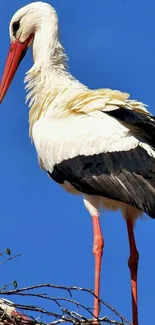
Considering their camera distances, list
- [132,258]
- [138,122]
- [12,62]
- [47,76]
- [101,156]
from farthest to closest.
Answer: [12,62]
[47,76]
[132,258]
[101,156]
[138,122]

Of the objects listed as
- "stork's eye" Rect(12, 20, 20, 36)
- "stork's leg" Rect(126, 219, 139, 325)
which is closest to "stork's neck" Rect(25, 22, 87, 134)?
"stork's eye" Rect(12, 20, 20, 36)

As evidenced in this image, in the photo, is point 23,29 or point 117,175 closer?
point 117,175

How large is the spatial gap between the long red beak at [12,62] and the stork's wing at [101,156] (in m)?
1.41

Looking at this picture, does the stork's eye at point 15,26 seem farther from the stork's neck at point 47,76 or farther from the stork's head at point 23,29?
the stork's neck at point 47,76

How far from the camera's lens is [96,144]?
1118cm

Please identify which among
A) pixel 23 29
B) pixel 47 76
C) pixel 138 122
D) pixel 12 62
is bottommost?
pixel 138 122

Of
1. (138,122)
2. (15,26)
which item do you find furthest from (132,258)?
(15,26)

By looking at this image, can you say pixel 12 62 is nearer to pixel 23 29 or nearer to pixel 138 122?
pixel 23 29

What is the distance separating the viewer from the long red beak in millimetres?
12812

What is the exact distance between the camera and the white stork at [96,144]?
35.9 ft

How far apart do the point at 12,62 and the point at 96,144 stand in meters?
2.10

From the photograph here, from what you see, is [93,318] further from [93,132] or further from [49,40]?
[49,40]

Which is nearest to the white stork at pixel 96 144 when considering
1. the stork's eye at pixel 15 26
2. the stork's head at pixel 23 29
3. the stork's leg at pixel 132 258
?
the stork's leg at pixel 132 258

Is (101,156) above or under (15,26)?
under
